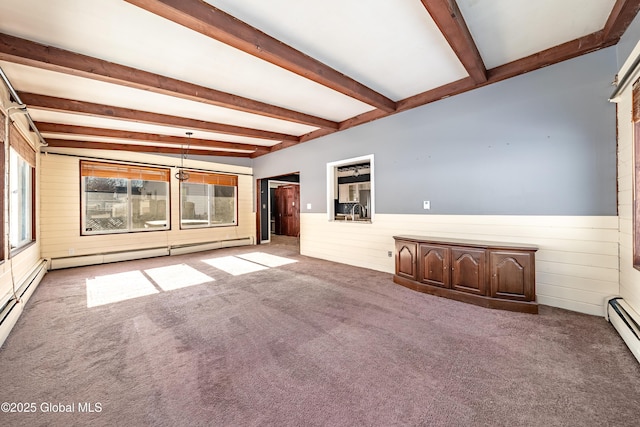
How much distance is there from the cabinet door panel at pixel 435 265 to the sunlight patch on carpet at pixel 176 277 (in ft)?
11.4

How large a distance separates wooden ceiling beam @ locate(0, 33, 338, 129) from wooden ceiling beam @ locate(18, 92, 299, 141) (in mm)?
1312

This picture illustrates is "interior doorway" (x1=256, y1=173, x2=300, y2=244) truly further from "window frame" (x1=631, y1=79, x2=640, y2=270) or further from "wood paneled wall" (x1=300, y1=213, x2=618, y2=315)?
"window frame" (x1=631, y1=79, x2=640, y2=270)

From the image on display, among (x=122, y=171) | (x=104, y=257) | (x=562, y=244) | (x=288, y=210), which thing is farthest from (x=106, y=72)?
(x=288, y=210)

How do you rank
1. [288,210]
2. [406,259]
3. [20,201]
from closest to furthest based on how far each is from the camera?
[406,259] < [20,201] < [288,210]

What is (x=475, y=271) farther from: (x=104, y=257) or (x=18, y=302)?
(x=104, y=257)

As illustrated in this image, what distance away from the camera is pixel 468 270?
321 cm

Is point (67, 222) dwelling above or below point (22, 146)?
below

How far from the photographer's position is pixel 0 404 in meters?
1.62

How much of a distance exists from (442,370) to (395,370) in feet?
1.18

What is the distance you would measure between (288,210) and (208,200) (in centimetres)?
369

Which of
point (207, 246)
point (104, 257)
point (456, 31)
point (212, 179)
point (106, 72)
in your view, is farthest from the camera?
point (212, 179)

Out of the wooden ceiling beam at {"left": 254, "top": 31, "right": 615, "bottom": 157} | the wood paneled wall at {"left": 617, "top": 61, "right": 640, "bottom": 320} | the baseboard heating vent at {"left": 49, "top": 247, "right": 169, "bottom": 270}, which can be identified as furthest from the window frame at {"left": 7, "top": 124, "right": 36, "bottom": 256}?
the wood paneled wall at {"left": 617, "top": 61, "right": 640, "bottom": 320}

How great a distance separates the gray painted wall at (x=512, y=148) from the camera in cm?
278

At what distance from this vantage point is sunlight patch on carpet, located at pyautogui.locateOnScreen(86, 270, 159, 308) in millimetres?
3465
